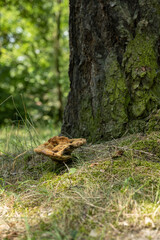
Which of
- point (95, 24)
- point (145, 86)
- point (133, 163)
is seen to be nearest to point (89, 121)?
point (145, 86)

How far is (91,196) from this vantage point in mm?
1721

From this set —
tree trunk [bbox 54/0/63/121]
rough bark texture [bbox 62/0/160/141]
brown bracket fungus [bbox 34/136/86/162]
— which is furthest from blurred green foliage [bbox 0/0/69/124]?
brown bracket fungus [bbox 34/136/86/162]

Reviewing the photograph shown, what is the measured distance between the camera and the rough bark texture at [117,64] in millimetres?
2592

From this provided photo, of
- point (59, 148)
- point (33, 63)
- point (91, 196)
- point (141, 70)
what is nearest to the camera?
point (91, 196)

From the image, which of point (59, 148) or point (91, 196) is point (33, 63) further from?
point (91, 196)

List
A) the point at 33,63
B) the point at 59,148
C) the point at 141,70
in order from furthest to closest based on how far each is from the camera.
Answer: the point at 33,63 → the point at 141,70 → the point at 59,148

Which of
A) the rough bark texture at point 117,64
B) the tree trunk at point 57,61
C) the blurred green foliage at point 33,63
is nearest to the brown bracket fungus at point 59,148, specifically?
the rough bark texture at point 117,64

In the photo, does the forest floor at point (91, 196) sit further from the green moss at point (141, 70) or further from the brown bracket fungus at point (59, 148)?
the green moss at point (141, 70)

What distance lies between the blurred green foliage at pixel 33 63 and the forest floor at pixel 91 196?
4.10 m

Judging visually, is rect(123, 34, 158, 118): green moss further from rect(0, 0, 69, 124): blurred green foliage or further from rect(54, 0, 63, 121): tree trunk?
rect(54, 0, 63, 121): tree trunk

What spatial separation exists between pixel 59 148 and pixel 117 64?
1253 millimetres

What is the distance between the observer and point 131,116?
2648 mm

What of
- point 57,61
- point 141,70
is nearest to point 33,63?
point 57,61

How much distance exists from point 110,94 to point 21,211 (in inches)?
62.9
